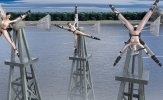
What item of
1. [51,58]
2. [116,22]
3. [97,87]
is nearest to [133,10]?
[116,22]

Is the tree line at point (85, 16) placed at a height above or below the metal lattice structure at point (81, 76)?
above

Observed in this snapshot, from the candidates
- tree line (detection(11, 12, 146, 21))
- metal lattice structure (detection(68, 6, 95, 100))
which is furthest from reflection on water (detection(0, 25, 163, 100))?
tree line (detection(11, 12, 146, 21))

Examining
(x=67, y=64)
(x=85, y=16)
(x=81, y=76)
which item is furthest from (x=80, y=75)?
(x=85, y=16)

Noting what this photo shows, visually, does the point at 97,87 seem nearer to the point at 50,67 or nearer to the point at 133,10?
the point at 50,67

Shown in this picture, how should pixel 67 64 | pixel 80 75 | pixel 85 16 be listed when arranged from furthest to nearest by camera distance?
pixel 85 16, pixel 67 64, pixel 80 75

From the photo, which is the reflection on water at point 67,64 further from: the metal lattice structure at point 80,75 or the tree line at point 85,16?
the tree line at point 85,16

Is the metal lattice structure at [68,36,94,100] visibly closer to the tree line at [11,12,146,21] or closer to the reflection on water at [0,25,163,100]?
the reflection on water at [0,25,163,100]

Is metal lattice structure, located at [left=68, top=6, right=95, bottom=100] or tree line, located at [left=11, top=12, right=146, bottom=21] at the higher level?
tree line, located at [left=11, top=12, right=146, bottom=21]

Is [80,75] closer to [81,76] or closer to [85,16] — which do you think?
[81,76]

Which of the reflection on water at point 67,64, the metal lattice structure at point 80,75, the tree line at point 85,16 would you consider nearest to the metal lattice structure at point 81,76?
the metal lattice structure at point 80,75

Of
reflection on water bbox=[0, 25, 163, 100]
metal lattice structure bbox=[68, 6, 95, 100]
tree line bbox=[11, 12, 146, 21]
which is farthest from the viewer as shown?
tree line bbox=[11, 12, 146, 21]
